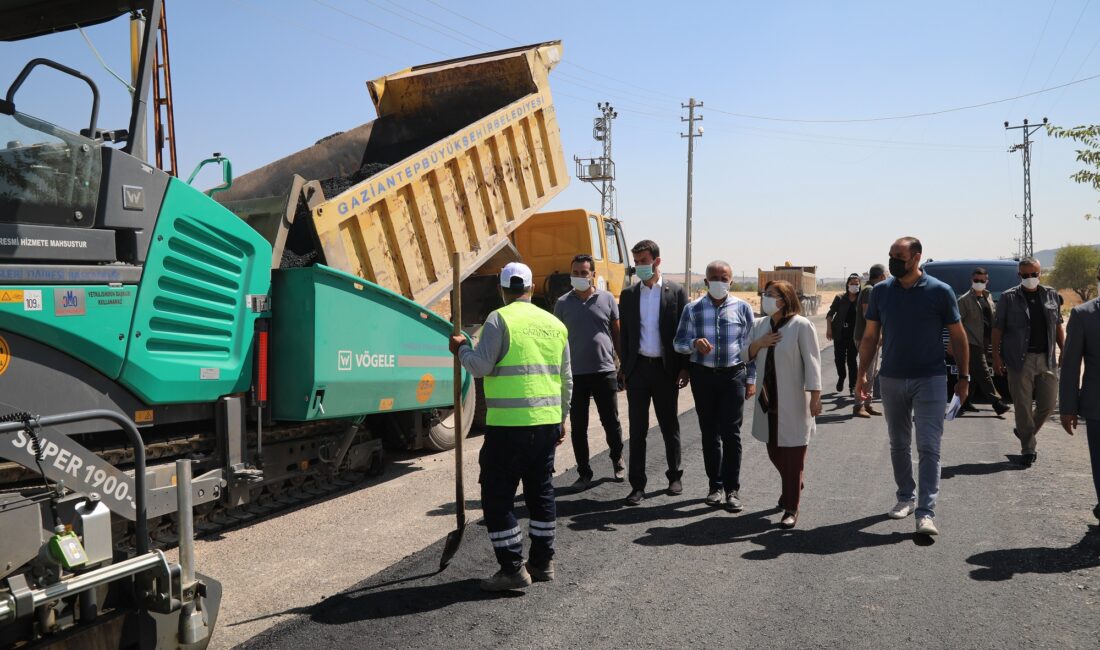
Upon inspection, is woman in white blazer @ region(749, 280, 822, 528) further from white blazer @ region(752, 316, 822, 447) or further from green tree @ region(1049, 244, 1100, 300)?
green tree @ region(1049, 244, 1100, 300)

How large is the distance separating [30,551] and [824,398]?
34.0ft

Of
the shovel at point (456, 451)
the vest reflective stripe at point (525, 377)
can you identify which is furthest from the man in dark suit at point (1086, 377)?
the shovel at point (456, 451)

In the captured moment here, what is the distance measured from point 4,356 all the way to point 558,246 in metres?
7.72

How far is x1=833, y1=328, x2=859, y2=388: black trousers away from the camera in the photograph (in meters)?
10.8

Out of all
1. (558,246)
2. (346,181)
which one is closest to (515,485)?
(346,181)

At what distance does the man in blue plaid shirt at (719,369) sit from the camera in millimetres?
5660

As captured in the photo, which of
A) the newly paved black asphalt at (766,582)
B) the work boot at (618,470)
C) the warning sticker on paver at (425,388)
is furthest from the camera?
the work boot at (618,470)

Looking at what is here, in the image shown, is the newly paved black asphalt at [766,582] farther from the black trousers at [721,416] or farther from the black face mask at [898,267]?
the black face mask at [898,267]

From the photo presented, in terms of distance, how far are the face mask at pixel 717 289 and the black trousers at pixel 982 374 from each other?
5.60 meters

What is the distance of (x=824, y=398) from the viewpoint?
37.4ft

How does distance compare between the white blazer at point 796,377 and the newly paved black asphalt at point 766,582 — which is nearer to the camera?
the newly paved black asphalt at point 766,582

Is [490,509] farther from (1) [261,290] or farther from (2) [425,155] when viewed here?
(2) [425,155]

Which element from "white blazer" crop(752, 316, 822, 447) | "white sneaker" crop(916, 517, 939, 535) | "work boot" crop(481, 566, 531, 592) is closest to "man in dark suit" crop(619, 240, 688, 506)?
"white blazer" crop(752, 316, 822, 447)

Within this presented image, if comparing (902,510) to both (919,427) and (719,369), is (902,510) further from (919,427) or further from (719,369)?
(719,369)
